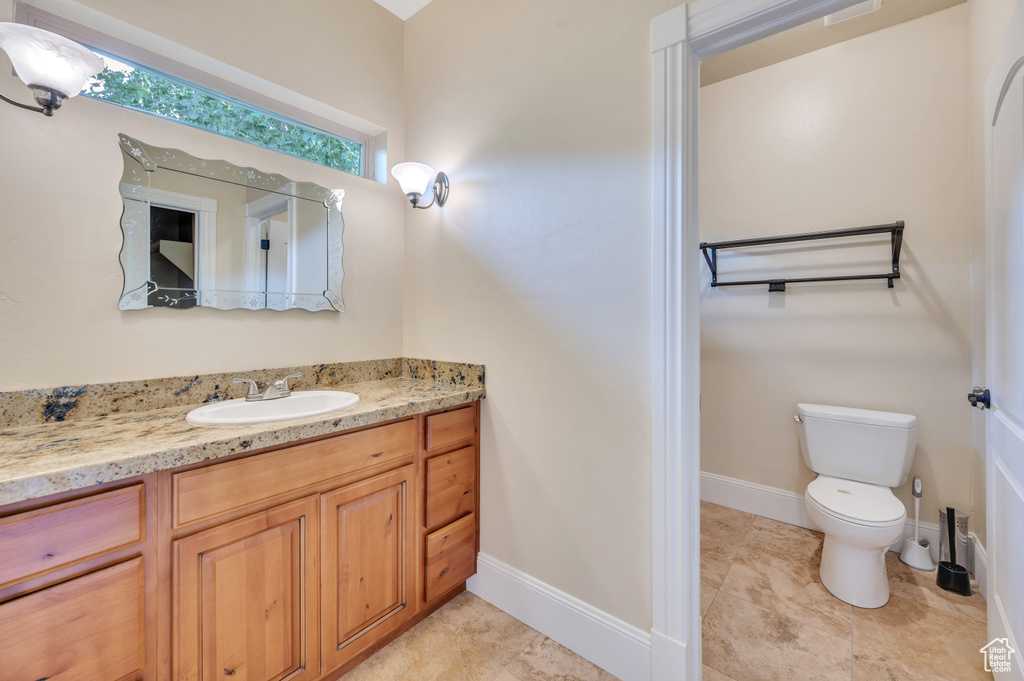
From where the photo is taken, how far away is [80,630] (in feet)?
2.80

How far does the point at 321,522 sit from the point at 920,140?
3.04m

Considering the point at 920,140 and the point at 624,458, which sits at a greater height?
the point at 920,140

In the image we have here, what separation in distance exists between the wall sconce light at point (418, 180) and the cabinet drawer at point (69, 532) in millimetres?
1383

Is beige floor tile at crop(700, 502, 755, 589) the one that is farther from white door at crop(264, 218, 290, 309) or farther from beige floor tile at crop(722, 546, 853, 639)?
white door at crop(264, 218, 290, 309)

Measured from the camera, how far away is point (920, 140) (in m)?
1.93

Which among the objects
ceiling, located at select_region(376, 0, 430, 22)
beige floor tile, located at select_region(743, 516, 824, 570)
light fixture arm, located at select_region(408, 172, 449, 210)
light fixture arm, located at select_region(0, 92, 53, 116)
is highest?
ceiling, located at select_region(376, 0, 430, 22)

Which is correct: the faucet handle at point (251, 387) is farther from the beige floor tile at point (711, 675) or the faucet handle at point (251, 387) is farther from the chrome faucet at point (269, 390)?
the beige floor tile at point (711, 675)

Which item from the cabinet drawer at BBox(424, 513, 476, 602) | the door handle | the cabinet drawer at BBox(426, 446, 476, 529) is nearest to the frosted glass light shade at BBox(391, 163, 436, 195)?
the cabinet drawer at BBox(426, 446, 476, 529)

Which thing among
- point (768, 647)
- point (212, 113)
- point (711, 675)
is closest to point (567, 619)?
point (711, 675)

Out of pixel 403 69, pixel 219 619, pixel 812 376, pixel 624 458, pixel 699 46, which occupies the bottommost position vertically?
pixel 219 619

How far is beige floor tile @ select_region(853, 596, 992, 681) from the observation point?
1.35m

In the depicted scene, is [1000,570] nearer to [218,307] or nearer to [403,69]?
[218,307]

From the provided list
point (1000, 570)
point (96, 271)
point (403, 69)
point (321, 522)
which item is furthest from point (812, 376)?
point (96, 271)

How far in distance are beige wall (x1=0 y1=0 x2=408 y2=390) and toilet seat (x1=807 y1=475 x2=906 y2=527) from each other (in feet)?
6.80
